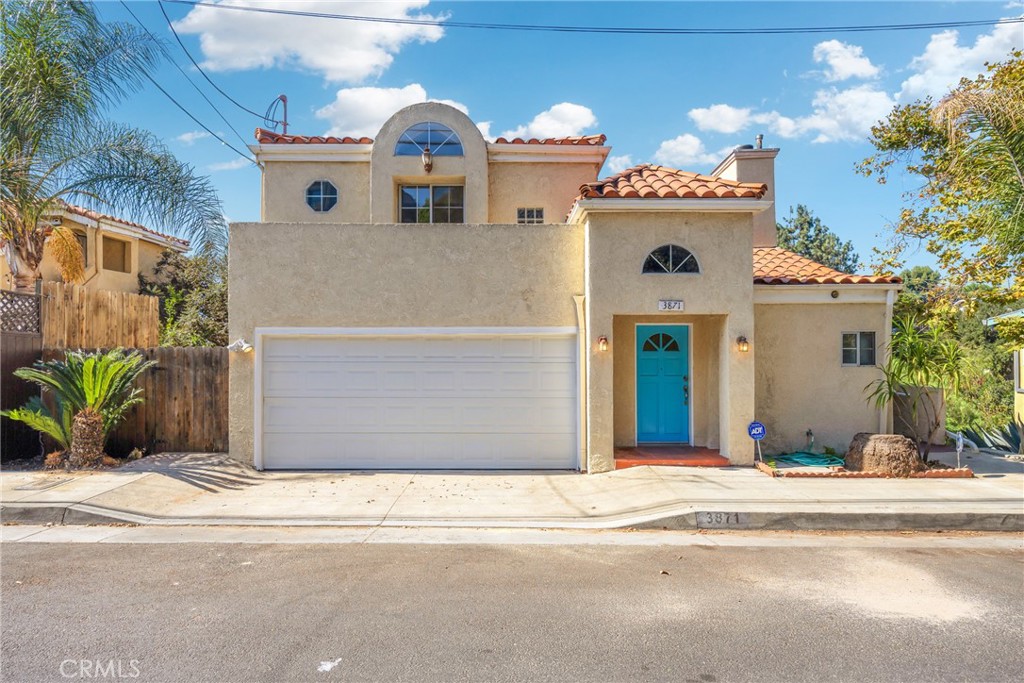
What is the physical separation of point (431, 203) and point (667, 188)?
5952 millimetres

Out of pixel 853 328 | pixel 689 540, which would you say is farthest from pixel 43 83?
pixel 853 328

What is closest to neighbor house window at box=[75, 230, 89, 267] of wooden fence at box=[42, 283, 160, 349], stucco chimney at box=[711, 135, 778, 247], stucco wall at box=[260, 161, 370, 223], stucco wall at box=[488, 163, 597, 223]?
wooden fence at box=[42, 283, 160, 349]

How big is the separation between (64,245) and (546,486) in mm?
10205

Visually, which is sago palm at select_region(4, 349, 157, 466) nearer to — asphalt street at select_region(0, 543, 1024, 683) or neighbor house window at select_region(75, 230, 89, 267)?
asphalt street at select_region(0, 543, 1024, 683)

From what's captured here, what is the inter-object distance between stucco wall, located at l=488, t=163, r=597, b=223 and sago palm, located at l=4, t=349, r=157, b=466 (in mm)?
7760

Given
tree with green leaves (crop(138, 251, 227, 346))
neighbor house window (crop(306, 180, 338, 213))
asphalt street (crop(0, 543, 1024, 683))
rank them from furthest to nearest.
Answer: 1. tree with green leaves (crop(138, 251, 227, 346))
2. neighbor house window (crop(306, 180, 338, 213))
3. asphalt street (crop(0, 543, 1024, 683))

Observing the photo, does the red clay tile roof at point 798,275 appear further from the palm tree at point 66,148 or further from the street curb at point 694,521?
the palm tree at point 66,148

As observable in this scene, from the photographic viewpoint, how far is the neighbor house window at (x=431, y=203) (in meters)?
13.9

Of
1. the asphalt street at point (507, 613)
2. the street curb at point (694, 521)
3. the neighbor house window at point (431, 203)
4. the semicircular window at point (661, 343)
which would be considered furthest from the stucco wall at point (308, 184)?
the asphalt street at point (507, 613)

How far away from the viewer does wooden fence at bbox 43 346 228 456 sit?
424 inches

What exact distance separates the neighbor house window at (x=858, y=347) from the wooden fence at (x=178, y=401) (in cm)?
1066

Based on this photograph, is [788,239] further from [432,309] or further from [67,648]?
[67,648]

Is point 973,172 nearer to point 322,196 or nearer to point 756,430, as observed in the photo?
point 756,430

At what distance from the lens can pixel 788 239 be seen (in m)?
45.2
